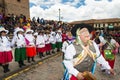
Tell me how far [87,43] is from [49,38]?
1295 centimetres

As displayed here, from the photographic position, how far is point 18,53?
10.8m

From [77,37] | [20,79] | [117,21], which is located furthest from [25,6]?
[117,21]

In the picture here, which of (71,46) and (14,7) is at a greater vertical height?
(14,7)

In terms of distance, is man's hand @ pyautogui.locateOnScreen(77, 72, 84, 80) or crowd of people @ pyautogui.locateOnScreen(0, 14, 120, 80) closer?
man's hand @ pyautogui.locateOnScreen(77, 72, 84, 80)

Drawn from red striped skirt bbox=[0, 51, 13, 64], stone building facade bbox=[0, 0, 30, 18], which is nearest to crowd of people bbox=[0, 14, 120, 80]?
red striped skirt bbox=[0, 51, 13, 64]

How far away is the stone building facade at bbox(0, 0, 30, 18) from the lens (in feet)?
102

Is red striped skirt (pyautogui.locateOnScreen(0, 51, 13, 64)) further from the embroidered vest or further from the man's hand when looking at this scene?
the man's hand

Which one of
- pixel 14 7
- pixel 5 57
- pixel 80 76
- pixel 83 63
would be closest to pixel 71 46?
pixel 83 63

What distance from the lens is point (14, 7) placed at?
A: 3381 centimetres

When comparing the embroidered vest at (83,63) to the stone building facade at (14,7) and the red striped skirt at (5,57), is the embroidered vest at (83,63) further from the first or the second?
the stone building facade at (14,7)

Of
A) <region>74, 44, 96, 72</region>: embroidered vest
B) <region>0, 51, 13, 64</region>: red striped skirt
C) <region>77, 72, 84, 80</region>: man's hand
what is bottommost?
<region>0, 51, 13, 64</region>: red striped skirt

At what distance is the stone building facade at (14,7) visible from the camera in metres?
31.2

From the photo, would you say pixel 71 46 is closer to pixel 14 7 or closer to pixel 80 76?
pixel 80 76

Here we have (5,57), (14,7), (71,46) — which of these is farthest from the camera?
(14,7)
